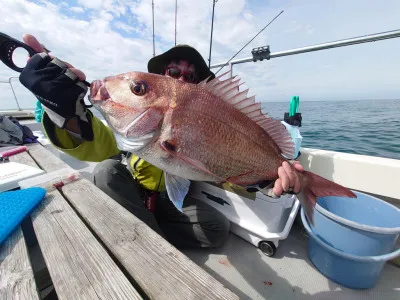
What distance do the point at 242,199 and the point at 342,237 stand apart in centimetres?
92

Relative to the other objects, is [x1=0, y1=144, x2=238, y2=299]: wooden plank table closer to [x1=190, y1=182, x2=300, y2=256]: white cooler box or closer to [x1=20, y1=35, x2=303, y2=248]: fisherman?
[x1=20, y1=35, x2=303, y2=248]: fisherman

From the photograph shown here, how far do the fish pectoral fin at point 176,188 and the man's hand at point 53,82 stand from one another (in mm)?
795

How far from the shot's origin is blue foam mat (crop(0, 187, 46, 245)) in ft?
3.96

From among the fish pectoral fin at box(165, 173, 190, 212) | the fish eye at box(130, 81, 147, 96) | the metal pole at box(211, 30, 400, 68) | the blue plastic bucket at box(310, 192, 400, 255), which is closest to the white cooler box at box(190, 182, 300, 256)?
the blue plastic bucket at box(310, 192, 400, 255)

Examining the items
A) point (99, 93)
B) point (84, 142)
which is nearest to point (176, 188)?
point (99, 93)

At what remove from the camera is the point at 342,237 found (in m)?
1.79

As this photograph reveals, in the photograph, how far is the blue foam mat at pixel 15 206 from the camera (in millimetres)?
1207

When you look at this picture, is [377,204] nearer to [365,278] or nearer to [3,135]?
[365,278]

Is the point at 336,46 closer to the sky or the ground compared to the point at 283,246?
closer to the sky

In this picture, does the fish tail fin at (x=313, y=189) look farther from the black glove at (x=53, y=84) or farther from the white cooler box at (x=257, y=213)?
the black glove at (x=53, y=84)

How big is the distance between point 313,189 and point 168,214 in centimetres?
162

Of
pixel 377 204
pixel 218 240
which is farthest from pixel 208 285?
pixel 377 204

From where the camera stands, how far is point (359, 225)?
1.66 m

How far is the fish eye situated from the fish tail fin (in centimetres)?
115
